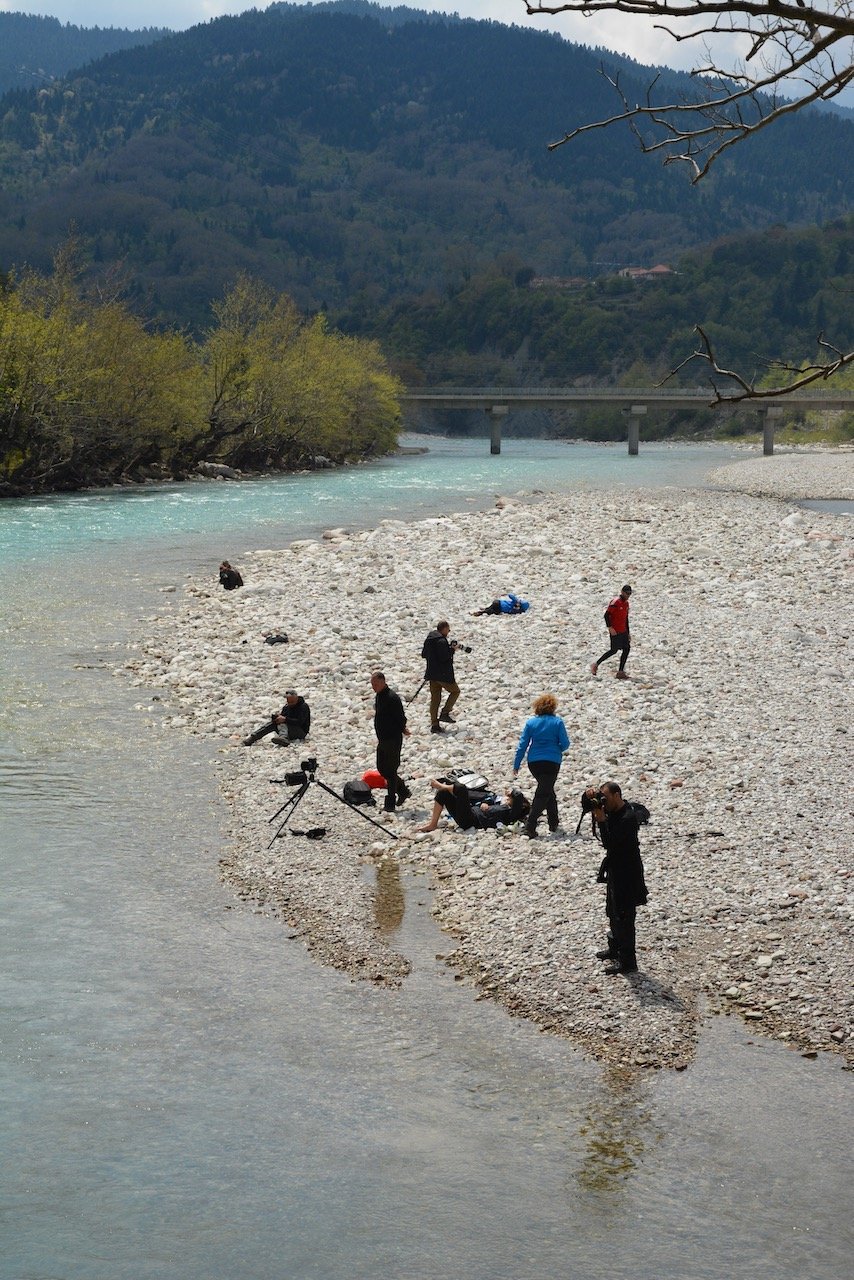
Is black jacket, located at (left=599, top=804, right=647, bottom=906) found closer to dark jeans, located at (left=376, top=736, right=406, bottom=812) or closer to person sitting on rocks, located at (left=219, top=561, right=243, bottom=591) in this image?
dark jeans, located at (left=376, top=736, right=406, bottom=812)

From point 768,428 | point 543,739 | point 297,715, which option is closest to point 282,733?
point 297,715

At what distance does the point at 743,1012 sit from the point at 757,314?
180m

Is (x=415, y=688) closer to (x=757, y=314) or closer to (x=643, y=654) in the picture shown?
(x=643, y=654)

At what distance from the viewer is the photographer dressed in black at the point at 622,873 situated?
10672 mm

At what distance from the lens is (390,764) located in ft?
49.5

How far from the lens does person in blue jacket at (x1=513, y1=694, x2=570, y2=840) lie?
13602 millimetres

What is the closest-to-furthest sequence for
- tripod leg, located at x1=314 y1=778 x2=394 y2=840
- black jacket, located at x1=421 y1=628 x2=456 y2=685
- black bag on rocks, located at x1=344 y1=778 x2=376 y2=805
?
tripod leg, located at x1=314 y1=778 x2=394 y2=840 < black bag on rocks, located at x1=344 y1=778 x2=376 y2=805 < black jacket, located at x1=421 y1=628 x2=456 y2=685

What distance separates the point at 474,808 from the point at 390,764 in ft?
3.89

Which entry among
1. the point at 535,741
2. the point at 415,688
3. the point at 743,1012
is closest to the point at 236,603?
the point at 415,688

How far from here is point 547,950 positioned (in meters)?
11.4

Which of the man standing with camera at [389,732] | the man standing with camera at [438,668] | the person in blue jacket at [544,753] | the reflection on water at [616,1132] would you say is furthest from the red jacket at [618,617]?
the reflection on water at [616,1132]

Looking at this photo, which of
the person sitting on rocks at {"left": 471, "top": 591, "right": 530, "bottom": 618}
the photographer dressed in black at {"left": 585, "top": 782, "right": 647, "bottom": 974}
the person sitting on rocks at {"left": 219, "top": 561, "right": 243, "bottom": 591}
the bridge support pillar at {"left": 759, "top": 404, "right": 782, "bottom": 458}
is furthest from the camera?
the bridge support pillar at {"left": 759, "top": 404, "right": 782, "bottom": 458}

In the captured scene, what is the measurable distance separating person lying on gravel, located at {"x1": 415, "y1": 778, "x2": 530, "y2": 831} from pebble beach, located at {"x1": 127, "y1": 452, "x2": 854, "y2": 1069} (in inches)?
7.5

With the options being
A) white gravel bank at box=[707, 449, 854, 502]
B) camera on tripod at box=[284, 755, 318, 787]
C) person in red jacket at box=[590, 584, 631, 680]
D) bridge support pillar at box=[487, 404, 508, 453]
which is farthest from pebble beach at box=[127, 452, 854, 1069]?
bridge support pillar at box=[487, 404, 508, 453]
